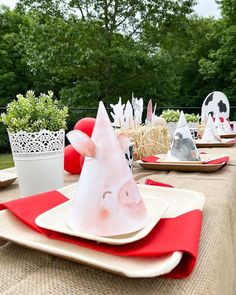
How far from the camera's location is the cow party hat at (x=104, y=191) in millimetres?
448

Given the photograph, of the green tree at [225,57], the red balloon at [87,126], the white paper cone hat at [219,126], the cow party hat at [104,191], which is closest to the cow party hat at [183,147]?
the red balloon at [87,126]

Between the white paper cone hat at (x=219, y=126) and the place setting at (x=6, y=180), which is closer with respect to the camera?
the place setting at (x=6, y=180)

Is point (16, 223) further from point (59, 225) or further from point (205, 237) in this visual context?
point (205, 237)

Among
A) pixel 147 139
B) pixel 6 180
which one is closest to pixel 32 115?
pixel 6 180

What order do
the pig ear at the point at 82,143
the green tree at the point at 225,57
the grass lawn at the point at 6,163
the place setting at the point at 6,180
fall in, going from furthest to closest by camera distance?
1. the green tree at the point at 225,57
2. the grass lawn at the point at 6,163
3. the place setting at the point at 6,180
4. the pig ear at the point at 82,143

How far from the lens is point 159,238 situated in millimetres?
420

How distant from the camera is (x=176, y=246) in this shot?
1.25 ft

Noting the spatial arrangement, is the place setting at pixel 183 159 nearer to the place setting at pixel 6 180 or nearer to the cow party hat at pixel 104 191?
the place setting at pixel 6 180

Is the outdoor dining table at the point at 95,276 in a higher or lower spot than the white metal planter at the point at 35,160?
lower

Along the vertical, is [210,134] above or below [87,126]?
below

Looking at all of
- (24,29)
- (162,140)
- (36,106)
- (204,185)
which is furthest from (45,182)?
(24,29)

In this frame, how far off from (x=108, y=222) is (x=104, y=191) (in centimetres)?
5

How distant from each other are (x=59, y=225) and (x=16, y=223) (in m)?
0.08

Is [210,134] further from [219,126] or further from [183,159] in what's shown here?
[183,159]
